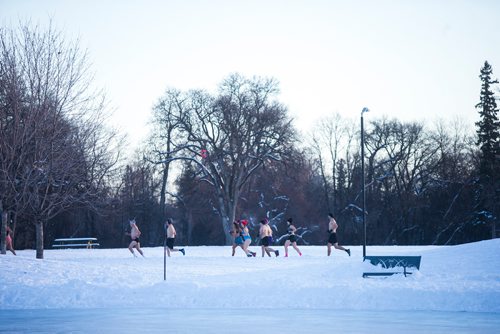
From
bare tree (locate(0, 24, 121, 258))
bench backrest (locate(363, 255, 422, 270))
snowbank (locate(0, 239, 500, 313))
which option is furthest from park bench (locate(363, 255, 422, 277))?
bare tree (locate(0, 24, 121, 258))

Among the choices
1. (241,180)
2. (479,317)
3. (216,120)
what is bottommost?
(479,317)

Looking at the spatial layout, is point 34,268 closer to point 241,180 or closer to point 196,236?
point 241,180

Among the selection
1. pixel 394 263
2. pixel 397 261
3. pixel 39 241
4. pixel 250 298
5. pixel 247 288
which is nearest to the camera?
pixel 250 298

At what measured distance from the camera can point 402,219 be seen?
62094mm

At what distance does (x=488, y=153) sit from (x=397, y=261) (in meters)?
37.4

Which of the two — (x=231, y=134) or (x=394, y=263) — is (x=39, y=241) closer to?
(x=394, y=263)

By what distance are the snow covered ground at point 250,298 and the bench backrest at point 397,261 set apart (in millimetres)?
369

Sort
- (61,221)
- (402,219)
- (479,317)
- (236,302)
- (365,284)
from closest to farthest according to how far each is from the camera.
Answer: (479,317) → (236,302) → (365,284) → (61,221) → (402,219)

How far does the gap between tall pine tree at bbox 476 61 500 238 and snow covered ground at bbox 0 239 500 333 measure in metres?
31.8

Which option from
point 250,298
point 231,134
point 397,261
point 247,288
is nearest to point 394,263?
point 397,261

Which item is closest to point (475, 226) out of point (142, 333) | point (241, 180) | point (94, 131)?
point (241, 180)

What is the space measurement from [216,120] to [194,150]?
3163 mm

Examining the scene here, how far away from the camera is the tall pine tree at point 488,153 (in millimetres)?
53312

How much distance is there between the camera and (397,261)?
2053 cm
